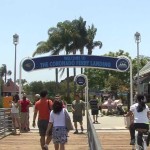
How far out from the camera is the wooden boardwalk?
15617mm

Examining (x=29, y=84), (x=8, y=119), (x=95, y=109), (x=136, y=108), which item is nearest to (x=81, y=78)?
(x=95, y=109)

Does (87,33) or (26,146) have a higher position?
(87,33)


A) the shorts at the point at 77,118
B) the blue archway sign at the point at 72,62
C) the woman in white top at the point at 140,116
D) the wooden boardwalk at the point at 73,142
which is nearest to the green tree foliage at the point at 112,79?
the blue archway sign at the point at 72,62

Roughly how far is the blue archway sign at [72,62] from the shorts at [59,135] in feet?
Result: 44.5

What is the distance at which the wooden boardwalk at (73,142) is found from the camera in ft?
51.2

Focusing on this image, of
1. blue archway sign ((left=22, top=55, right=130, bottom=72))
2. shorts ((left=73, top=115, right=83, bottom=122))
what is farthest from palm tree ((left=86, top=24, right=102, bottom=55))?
shorts ((left=73, top=115, right=83, bottom=122))

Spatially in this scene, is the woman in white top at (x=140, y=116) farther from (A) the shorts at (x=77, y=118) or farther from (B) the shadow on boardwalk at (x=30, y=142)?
(A) the shorts at (x=77, y=118)

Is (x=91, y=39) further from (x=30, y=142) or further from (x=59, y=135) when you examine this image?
(x=59, y=135)

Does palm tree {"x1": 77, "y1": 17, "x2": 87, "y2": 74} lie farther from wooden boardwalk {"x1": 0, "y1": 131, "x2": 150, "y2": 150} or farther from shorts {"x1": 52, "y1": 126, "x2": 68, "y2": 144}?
shorts {"x1": 52, "y1": 126, "x2": 68, "y2": 144}

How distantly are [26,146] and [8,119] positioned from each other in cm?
500

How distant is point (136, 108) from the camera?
474 inches

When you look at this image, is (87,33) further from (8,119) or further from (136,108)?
(136,108)

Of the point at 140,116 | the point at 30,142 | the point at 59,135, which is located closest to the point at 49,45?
the point at 30,142

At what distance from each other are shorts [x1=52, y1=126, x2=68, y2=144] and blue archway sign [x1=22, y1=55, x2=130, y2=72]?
535 inches
